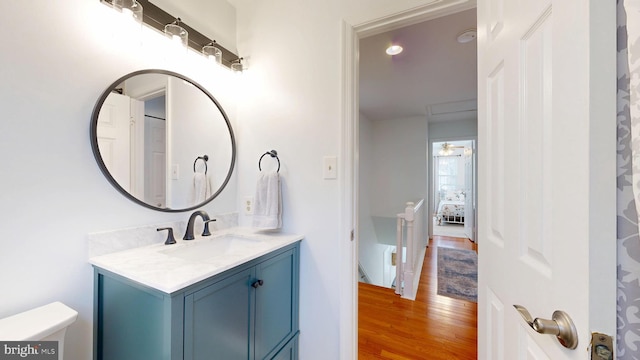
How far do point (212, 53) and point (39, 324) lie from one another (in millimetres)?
1452

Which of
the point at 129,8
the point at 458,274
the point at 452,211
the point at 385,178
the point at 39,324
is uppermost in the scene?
the point at 129,8

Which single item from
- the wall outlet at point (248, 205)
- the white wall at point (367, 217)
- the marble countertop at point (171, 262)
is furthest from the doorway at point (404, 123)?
the marble countertop at point (171, 262)

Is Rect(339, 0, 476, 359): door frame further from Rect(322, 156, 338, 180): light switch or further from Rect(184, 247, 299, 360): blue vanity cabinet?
Rect(184, 247, 299, 360): blue vanity cabinet

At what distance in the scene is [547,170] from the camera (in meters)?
0.53

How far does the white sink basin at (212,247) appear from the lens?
123cm

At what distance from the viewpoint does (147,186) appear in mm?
1251

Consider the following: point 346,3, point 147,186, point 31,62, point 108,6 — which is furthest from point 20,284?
point 346,3

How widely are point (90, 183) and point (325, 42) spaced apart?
4.51 ft

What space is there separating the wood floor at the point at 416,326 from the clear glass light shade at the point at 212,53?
2221 millimetres

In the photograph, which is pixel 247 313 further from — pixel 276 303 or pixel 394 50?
pixel 394 50

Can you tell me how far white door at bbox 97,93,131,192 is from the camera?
1.08 m

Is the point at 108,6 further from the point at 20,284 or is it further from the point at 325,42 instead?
the point at 20,284

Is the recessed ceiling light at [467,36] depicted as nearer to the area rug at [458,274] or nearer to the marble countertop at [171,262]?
the marble countertop at [171,262]

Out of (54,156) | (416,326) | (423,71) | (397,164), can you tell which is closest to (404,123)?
(397,164)
